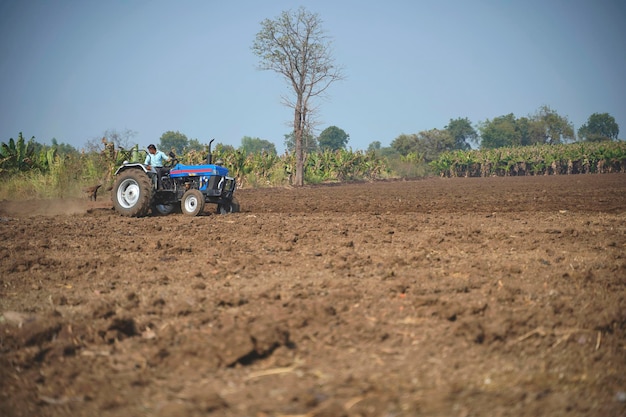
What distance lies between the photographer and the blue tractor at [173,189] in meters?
11.8

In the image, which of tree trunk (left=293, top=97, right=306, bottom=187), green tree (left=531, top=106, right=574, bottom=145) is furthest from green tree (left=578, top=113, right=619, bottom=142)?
tree trunk (left=293, top=97, right=306, bottom=187)

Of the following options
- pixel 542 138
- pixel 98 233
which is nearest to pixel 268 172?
pixel 98 233

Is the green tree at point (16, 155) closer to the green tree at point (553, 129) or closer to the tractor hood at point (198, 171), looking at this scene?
the tractor hood at point (198, 171)

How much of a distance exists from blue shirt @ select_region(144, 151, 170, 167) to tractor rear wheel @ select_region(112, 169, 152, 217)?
326 mm

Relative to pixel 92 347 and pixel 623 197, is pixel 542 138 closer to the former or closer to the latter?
pixel 623 197

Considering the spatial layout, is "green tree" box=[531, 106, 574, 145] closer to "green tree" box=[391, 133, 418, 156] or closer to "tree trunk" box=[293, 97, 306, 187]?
"green tree" box=[391, 133, 418, 156]

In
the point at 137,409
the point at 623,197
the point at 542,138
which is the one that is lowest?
the point at 137,409

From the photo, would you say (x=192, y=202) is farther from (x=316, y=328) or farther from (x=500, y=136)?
(x=500, y=136)

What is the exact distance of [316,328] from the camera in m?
4.16

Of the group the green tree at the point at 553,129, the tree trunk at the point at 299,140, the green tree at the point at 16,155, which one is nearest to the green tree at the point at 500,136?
the green tree at the point at 553,129

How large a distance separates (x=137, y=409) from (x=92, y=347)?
112 cm

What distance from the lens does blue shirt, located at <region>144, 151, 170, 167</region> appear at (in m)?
12.2

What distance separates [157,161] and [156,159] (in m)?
0.05

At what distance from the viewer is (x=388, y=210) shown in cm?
1376
